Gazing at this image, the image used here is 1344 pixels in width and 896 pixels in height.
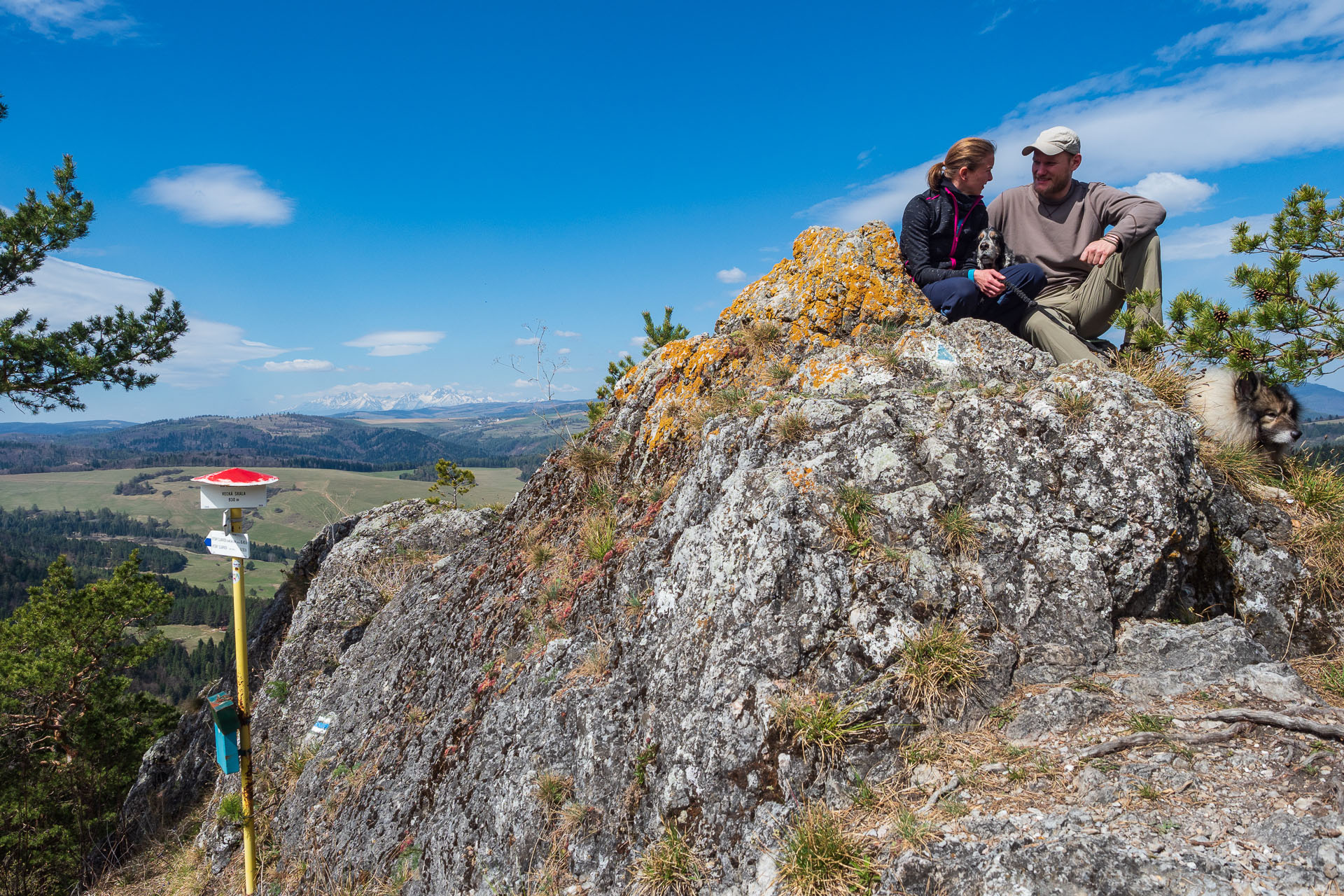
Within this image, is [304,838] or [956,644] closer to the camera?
[956,644]

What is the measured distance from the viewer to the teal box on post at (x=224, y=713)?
6.91m

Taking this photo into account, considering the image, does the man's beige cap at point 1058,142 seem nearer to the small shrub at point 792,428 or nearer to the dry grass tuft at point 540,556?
the small shrub at point 792,428

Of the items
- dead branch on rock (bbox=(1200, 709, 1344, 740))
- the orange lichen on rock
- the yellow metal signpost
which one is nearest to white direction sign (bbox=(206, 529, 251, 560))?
the yellow metal signpost

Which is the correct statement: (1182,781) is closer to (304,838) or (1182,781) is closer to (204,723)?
(304,838)

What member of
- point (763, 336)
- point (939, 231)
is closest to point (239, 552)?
point (763, 336)

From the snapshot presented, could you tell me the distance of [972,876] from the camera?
Result: 307 centimetres

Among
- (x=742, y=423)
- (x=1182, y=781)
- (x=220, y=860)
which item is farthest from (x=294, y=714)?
(x=1182, y=781)

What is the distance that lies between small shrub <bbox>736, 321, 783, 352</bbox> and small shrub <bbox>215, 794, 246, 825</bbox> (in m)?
8.97

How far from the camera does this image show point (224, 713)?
696cm

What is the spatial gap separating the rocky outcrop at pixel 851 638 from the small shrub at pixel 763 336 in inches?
12.9

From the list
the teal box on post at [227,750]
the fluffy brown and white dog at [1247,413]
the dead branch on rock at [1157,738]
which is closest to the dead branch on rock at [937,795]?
the dead branch on rock at [1157,738]

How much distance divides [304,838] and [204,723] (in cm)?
789

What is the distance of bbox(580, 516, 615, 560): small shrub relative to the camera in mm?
6469

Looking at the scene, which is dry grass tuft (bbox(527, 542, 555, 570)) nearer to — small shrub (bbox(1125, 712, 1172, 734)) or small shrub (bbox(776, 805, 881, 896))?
small shrub (bbox(776, 805, 881, 896))
